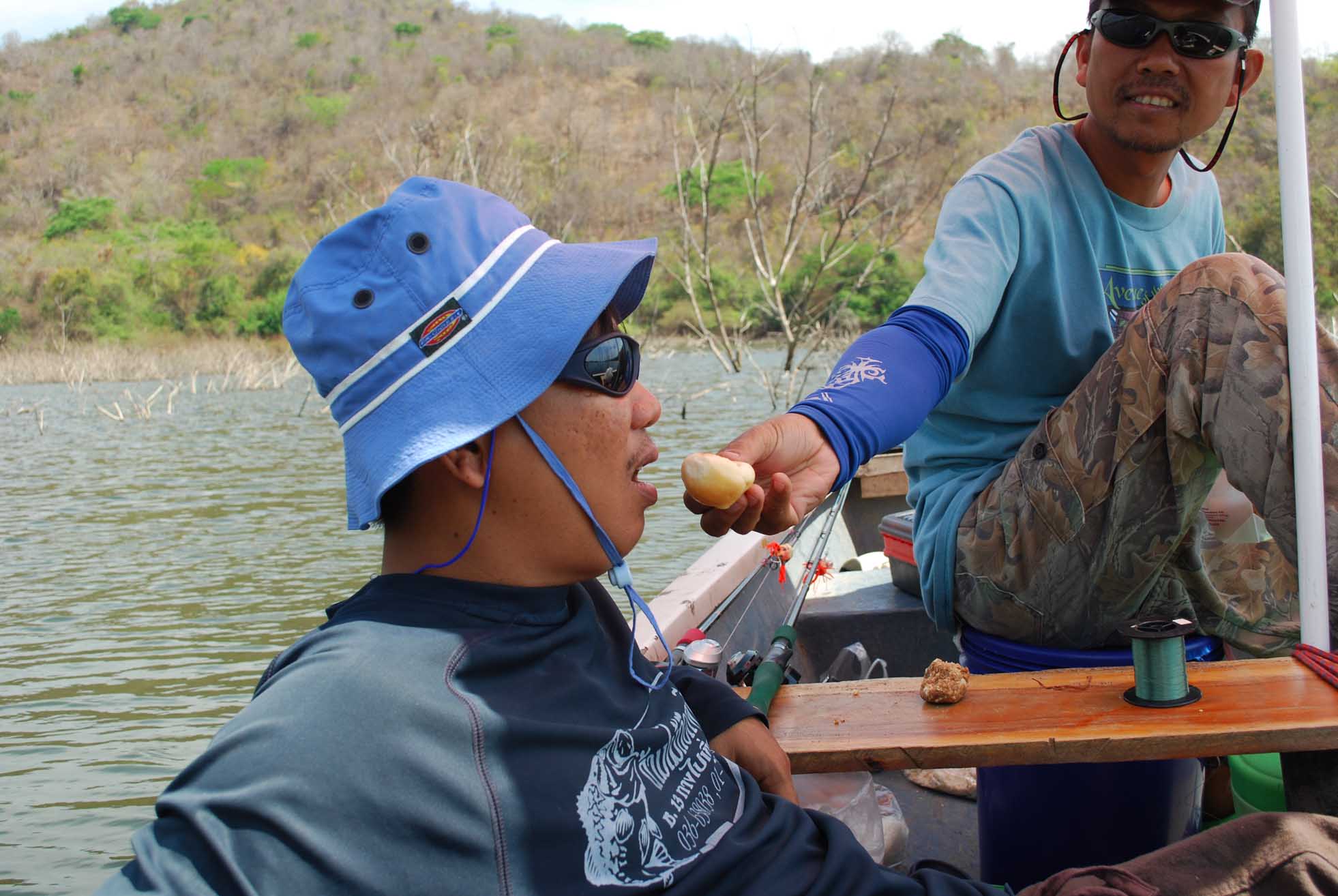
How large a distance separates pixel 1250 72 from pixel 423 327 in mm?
1857

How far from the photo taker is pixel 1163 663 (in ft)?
5.23

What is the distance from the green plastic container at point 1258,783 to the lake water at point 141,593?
8.08 ft

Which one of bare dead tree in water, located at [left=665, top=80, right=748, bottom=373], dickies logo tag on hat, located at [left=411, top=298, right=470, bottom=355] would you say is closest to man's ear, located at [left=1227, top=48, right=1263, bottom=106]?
dickies logo tag on hat, located at [left=411, top=298, right=470, bottom=355]

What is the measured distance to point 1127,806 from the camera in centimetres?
196

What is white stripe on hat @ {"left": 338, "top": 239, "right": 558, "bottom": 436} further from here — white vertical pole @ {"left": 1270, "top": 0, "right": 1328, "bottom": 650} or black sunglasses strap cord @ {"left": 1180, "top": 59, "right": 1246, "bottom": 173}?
black sunglasses strap cord @ {"left": 1180, "top": 59, "right": 1246, "bottom": 173}

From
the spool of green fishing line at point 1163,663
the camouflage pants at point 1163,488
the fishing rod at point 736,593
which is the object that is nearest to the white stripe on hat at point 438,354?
the spool of green fishing line at point 1163,663

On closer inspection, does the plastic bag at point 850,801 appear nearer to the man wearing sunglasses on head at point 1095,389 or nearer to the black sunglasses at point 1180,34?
the man wearing sunglasses on head at point 1095,389

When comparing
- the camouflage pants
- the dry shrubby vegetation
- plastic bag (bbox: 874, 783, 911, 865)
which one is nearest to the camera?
the camouflage pants

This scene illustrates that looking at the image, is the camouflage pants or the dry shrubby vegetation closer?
the camouflage pants

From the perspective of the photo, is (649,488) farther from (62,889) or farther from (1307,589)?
Result: (62,889)

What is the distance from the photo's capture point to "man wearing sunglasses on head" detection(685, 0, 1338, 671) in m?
1.74

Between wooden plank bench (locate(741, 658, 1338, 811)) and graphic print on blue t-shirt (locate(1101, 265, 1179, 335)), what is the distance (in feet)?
2.57

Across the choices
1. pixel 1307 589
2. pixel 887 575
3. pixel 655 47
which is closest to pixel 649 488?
pixel 1307 589

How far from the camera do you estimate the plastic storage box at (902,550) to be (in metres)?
3.42
